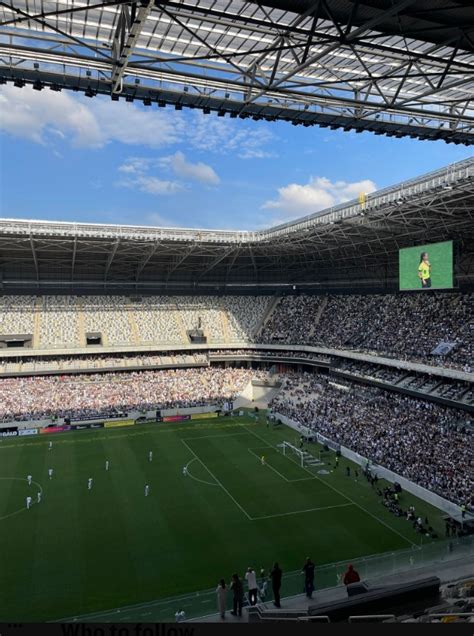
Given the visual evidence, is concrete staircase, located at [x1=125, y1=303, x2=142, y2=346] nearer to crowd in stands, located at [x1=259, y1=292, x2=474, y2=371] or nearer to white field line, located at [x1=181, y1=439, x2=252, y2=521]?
crowd in stands, located at [x1=259, y1=292, x2=474, y2=371]

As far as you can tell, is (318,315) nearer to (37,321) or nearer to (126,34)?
(37,321)

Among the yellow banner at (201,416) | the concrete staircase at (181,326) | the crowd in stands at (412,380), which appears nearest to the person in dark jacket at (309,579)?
the crowd in stands at (412,380)

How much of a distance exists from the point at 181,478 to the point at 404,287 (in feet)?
72.3

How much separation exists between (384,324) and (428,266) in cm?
1335

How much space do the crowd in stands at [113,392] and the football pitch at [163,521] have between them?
6952 millimetres

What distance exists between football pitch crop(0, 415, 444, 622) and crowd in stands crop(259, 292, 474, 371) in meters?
13.3

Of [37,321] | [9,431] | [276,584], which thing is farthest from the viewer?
[37,321]

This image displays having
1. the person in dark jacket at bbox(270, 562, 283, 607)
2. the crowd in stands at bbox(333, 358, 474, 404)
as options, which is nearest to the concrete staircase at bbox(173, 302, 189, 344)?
the crowd in stands at bbox(333, 358, 474, 404)

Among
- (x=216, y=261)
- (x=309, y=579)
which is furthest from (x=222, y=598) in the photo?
(x=216, y=261)

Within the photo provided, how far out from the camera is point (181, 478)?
98.2 ft

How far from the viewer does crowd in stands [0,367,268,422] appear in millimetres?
43344

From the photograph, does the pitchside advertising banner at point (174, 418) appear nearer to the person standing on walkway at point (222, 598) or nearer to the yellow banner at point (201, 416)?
the yellow banner at point (201, 416)

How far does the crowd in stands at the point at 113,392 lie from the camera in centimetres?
4334

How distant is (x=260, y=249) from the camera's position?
54.1m
